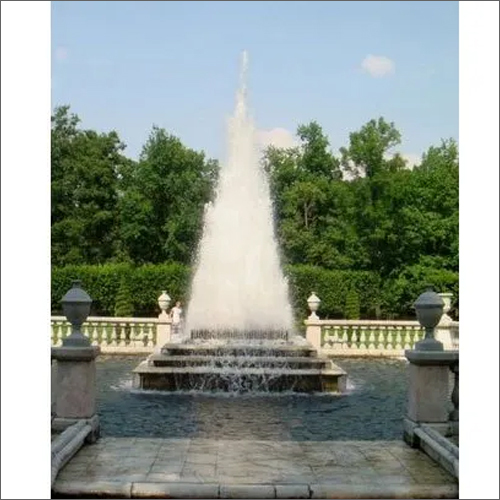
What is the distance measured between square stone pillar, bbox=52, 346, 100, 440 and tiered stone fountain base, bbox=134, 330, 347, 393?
543 cm

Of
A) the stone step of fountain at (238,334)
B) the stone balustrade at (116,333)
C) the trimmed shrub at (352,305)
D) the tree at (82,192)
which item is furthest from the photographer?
the tree at (82,192)

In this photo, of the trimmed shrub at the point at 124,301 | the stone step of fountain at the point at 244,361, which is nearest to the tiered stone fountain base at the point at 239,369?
the stone step of fountain at the point at 244,361

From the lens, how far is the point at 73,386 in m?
7.43

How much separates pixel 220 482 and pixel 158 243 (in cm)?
3013

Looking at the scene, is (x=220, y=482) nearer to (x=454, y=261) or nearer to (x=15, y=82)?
(x=15, y=82)

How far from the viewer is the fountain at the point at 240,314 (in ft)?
42.5

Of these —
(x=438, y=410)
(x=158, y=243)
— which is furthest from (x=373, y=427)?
(x=158, y=243)

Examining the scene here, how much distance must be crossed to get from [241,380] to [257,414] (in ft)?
7.84

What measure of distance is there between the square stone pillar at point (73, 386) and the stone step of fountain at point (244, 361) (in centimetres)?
586

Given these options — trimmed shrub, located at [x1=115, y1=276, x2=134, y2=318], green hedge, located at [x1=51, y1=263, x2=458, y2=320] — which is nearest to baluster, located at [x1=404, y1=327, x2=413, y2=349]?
green hedge, located at [x1=51, y1=263, x2=458, y2=320]

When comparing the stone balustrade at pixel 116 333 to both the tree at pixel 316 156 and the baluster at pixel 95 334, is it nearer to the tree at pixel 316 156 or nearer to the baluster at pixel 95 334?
the baluster at pixel 95 334

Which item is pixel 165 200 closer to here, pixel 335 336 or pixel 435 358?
pixel 335 336

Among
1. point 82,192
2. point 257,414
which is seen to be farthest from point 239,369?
point 82,192

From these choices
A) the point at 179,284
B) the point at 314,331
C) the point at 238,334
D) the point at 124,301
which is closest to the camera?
the point at 238,334
